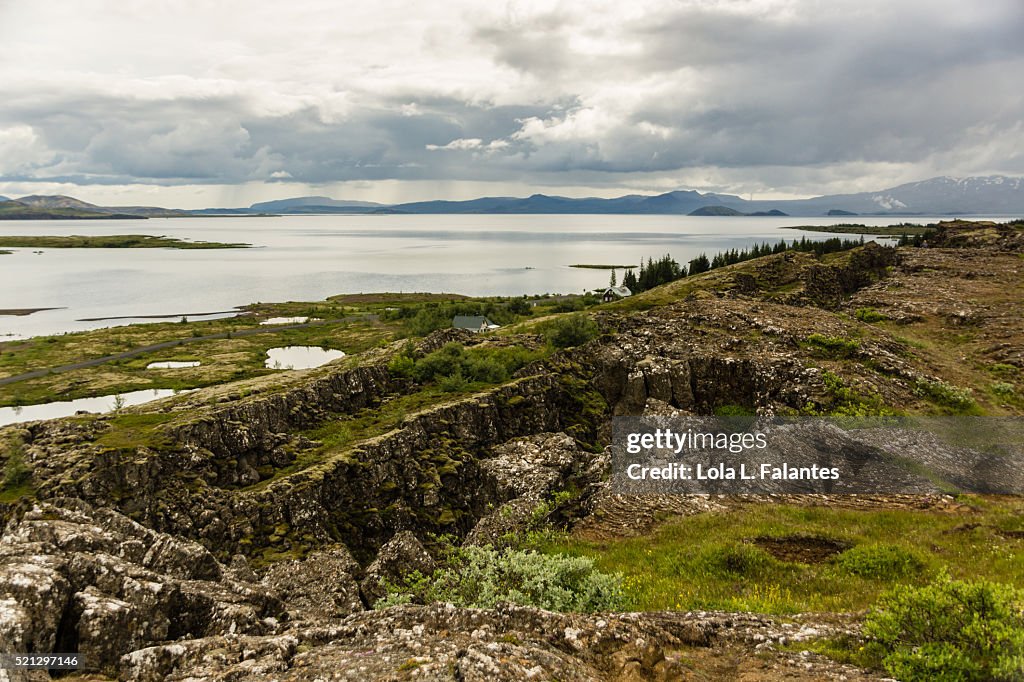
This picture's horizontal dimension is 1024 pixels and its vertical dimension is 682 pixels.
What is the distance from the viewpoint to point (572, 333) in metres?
41.7

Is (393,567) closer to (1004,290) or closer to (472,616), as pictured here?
(472,616)

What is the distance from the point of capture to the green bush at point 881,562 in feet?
50.6

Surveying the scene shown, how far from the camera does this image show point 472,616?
11766 mm

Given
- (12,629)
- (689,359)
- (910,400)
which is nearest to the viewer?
(12,629)

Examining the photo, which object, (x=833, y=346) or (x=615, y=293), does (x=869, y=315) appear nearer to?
(x=833, y=346)

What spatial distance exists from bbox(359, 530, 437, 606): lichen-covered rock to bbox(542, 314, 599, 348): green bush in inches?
915

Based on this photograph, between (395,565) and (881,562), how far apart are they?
15633 millimetres

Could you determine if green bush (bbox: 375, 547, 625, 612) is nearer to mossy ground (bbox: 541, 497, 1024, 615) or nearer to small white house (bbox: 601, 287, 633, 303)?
mossy ground (bbox: 541, 497, 1024, 615)

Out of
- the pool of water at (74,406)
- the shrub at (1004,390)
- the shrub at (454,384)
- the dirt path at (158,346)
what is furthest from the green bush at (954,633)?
the dirt path at (158,346)

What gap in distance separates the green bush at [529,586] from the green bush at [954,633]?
19.3 ft

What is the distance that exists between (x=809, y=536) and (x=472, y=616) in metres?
13.0

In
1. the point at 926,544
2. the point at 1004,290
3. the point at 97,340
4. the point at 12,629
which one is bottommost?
the point at 97,340

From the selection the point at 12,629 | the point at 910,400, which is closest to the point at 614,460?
the point at 910,400

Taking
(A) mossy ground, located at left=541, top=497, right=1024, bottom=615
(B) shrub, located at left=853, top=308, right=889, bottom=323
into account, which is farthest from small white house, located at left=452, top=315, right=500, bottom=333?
(A) mossy ground, located at left=541, top=497, right=1024, bottom=615
